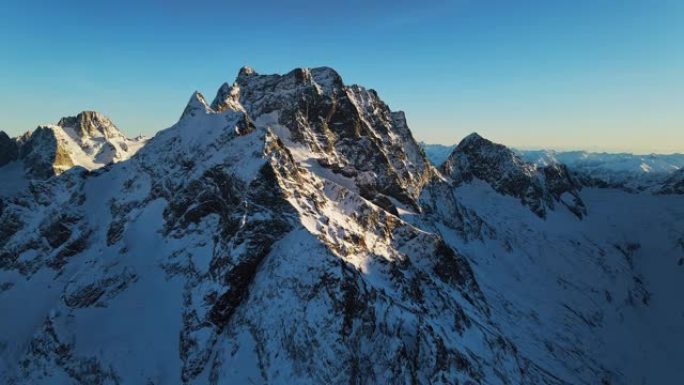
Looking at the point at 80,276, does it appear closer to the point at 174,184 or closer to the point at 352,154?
the point at 174,184

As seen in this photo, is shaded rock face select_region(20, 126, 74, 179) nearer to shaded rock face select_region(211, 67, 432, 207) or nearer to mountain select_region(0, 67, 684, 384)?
mountain select_region(0, 67, 684, 384)

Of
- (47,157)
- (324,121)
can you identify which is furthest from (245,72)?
(47,157)

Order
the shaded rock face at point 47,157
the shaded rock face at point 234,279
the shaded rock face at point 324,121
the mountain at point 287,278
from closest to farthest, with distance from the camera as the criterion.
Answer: the shaded rock face at point 234,279 → the mountain at point 287,278 → the shaded rock face at point 324,121 → the shaded rock face at point 47,157

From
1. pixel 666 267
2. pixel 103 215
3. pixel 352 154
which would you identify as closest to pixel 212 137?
pixel 103 215

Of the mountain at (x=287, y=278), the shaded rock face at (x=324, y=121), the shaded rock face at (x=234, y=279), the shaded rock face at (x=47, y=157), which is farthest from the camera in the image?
the shaded rock face at (x=47, y=157)

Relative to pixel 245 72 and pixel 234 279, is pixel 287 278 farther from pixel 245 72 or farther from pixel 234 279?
pixel 245 72

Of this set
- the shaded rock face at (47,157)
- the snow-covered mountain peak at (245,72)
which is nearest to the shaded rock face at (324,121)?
the snow-covered mountain peak at (245,72)

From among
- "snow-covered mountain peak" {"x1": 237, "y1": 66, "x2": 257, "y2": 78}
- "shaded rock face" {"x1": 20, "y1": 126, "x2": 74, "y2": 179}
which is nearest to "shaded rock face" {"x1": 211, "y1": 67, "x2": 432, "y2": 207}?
"snow-covered mountain peak" {"x1": 237, "y1": 66, "x2": 257, "y2": 78}

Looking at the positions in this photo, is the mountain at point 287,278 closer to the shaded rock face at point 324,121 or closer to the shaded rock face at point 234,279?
the shaded rock face at point 234,279

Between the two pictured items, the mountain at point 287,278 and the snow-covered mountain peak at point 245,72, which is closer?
the mountain at point 287,278
